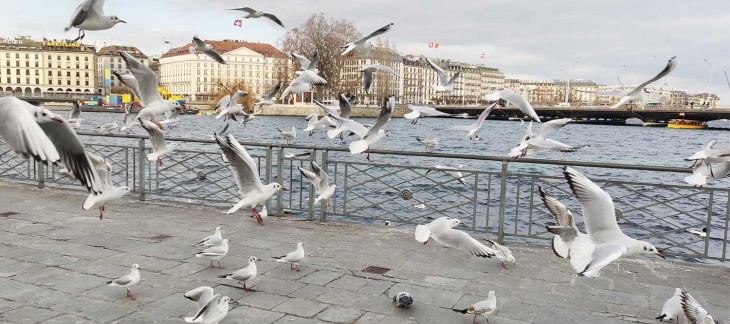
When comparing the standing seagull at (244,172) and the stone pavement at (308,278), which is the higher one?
the standing seagull at (244,172)

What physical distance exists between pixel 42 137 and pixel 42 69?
146 metres

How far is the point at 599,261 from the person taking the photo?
10.8ft

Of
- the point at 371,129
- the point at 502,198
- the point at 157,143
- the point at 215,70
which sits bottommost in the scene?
the point at 502,198

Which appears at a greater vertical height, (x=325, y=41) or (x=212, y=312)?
(x=325, y=41)

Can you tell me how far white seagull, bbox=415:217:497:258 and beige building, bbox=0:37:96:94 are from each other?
136 m

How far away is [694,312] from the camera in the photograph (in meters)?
3.82

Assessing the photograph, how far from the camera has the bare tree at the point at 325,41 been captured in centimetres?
3538

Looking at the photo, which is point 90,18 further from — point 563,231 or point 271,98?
point 271,98

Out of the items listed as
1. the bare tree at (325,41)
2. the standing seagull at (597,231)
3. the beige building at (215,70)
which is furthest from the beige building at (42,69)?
the standing seagull at (597,231)

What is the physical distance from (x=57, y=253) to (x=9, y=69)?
476 ft

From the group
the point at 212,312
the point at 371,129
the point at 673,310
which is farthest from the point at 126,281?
the point at 673,310

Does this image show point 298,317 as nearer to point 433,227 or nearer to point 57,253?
point 433,227

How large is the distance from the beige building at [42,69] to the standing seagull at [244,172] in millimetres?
133950

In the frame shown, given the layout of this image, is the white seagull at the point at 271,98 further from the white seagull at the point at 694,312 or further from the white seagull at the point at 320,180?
the white seagull at the point at 694,312
